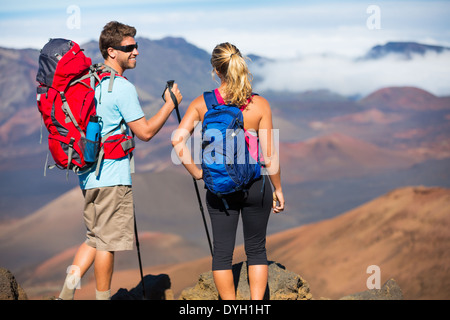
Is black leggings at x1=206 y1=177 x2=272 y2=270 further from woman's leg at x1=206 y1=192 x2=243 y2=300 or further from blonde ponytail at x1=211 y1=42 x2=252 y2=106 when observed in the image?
blonde ponytail at x1=211 y1=42 x2=252 y2=106

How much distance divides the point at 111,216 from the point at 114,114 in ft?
1.98

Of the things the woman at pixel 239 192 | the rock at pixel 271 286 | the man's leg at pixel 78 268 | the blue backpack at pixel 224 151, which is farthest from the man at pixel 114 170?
the rock at pixel 271 286

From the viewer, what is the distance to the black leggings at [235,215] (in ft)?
10.5

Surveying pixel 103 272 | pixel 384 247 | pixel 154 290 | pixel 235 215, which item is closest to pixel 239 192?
pixel 235 215

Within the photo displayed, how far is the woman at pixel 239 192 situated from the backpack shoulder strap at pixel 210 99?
23mm

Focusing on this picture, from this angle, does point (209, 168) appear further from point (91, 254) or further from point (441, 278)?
point (441, 278)

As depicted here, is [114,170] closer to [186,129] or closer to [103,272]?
[186,129]

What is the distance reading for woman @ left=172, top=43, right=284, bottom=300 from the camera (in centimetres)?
311

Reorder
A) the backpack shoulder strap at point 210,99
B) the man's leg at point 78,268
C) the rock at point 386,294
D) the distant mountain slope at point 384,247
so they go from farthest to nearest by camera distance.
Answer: the distant mountain slope at point 384,247 < the rock at point 386,294 < the man's leg at point 78,268 < the backpack shoulder strap at point 210,99

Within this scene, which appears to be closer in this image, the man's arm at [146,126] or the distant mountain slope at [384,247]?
the man's arm at [146,126]

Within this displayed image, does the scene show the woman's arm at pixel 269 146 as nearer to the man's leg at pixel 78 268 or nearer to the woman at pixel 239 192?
the woman at pixel 239 192

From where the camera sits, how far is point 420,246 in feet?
28.2

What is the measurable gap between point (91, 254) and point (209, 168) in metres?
0.97
